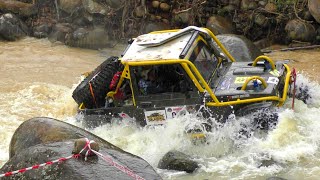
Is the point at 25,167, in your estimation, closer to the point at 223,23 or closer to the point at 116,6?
the point at 223,23

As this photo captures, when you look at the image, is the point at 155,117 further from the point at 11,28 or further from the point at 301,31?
the point at 11,28

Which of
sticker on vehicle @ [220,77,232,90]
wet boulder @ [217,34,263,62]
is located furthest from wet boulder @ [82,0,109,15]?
sticker on vehicle @ [220,77,232,90]

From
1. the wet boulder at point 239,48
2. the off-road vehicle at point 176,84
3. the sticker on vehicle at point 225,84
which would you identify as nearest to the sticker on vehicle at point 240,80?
the off-road vehicle at point 176,84

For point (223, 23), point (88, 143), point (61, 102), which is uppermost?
point (88, 143)

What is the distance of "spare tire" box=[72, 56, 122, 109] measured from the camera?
8.56 metres

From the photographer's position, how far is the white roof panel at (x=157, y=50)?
8016mm

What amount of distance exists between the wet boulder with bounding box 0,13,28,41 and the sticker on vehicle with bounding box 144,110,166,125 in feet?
33.4

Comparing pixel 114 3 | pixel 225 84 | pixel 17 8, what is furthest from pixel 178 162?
pixel 17 8

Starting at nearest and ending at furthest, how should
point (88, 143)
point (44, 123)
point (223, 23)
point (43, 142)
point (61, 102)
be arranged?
point (88, 143)
point (43, 142)
point (44, 123)
point (61, 102)
point (223, 23)

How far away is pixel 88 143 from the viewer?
5324 millimetres

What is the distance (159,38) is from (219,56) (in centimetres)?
118

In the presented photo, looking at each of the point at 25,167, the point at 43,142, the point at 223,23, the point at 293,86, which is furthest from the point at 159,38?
the point at 223,23

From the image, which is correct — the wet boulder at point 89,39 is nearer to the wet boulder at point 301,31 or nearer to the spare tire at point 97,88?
the wet boulder at point 301,31

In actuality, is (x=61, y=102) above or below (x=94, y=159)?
below
